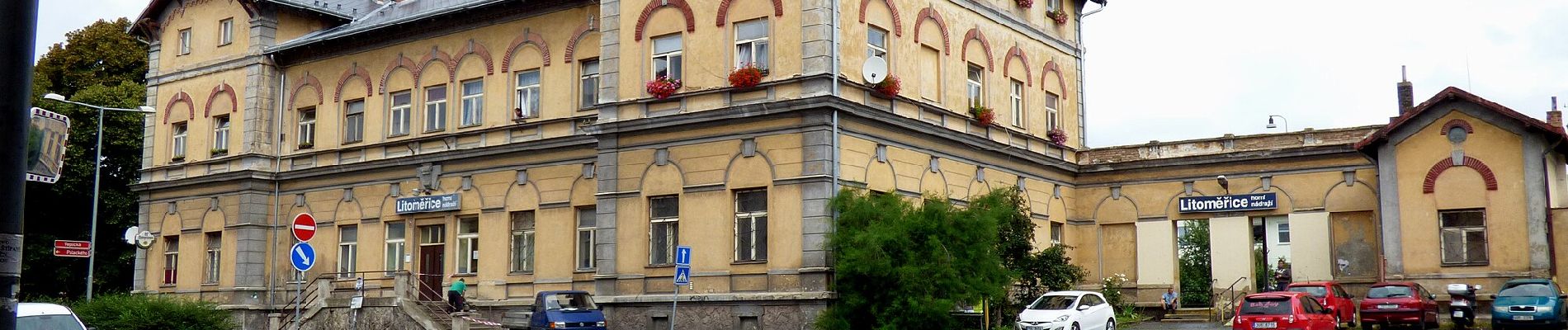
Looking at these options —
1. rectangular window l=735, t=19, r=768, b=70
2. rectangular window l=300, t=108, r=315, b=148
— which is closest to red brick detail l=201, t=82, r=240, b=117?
rectangular window l=300, t=108, r=315, b=148

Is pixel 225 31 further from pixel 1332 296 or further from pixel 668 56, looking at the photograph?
pixel 1332 296

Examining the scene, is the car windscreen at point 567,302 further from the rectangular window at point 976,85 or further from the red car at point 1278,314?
the red car at point 1278,314

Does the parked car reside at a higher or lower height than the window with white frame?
lower

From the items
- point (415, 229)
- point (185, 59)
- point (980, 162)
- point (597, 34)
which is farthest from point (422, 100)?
point (980, 162)

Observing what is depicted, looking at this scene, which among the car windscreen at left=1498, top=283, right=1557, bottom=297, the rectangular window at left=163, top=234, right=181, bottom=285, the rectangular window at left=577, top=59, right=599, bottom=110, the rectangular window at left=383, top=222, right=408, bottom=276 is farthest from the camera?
the rectangular window at left=163, top=234, right=181, bottom=285

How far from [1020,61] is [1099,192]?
5.24 meters

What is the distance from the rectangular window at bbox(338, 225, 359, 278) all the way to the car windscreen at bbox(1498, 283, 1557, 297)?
27.4m

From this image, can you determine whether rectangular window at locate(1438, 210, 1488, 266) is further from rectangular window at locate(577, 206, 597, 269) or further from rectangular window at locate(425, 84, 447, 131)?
rectangular window at locate(425, 84, 447, 131)

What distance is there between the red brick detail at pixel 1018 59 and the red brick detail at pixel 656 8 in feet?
30.3

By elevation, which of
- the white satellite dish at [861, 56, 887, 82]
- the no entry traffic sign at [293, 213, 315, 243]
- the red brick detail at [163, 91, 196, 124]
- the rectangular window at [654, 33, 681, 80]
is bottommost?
the no entry traffic sign at [293, 213, 315, 243]

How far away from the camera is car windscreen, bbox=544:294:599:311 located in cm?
2775

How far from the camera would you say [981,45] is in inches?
1297

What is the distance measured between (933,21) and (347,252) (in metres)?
17.2

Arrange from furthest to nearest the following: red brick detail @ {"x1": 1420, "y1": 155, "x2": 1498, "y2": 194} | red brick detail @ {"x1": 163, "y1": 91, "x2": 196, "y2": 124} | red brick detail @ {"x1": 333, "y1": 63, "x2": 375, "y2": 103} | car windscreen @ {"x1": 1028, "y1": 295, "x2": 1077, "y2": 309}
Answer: red brick detail @ {"x1": 163, "y1": 91, "x2": 196, "y2": 124}
red brick detail @ {"x1": 333, "y1": 63, "x2": 375, "y2": 103}
red brick detail @ {"x1": 1420, "y1": 155, "x2": 1498, "y2": 194}
car windscreen @ {"x1": 1028, "y1": 295, "x2": 1077, "y2": 309}
